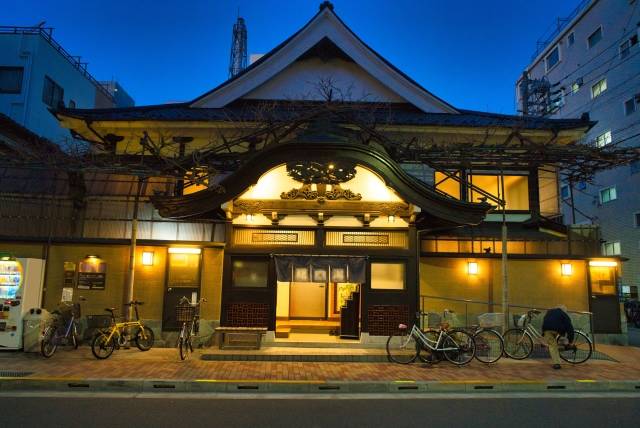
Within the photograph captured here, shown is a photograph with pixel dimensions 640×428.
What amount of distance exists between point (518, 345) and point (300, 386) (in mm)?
6632

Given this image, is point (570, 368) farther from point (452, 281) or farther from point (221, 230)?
point (221, 230)

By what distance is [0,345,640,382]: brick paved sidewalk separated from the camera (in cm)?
1005

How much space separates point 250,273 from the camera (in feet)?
45.6

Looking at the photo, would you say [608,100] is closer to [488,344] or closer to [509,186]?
[509,186]

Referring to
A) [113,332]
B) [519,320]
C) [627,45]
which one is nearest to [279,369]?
[113,332]

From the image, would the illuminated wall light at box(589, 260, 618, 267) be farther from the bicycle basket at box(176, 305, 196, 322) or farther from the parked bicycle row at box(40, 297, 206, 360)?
the bicycle basket at box(176, 305, 196, 322)

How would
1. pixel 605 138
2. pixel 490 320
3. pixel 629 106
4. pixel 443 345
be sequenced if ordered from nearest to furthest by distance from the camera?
pixel 443 345 < pixel 490 320 < pixel 629 106 < pixel 605 138

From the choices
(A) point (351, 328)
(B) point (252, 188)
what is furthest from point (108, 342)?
(A) point (351, 328)

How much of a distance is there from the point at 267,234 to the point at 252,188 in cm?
168

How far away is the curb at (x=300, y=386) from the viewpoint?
929cm

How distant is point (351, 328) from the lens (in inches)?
562

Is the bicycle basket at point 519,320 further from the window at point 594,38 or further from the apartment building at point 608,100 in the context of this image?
the window at point 594,38

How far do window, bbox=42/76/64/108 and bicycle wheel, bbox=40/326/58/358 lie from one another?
2091cm

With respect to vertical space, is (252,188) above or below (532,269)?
above
